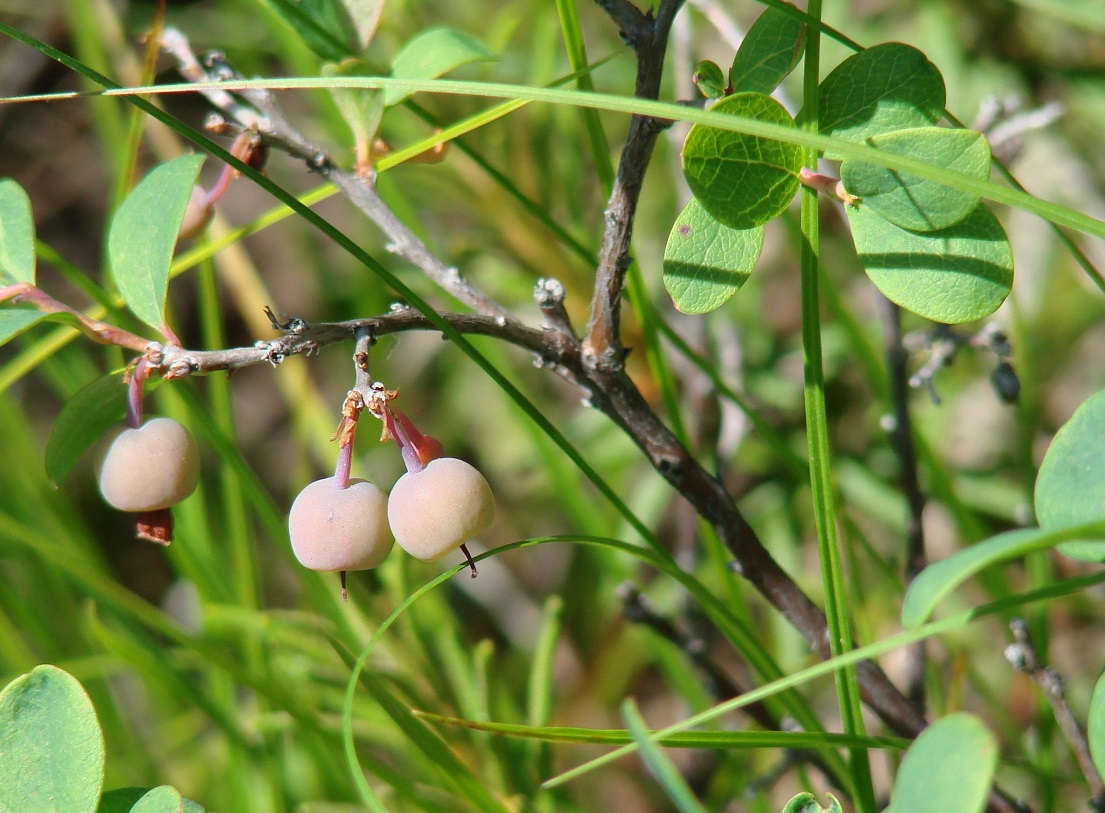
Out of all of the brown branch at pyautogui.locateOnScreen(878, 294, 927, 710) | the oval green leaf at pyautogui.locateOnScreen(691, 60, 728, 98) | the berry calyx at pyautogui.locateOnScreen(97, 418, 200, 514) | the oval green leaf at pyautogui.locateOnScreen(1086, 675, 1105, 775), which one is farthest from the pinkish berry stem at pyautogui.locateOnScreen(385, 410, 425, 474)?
the brown branch at pyautogui.locateOnScreen(878, 294, 927, 710)

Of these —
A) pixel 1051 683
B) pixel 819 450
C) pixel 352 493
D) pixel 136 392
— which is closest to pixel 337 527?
pixel 352 493

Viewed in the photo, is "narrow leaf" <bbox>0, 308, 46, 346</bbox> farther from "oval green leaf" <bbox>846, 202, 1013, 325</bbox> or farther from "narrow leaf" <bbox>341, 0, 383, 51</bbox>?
"oval green leaf" <bbox>846, 202, 1013, 325</bbox>

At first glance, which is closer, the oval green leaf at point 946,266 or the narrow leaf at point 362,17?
the oval green leaf at point 946,266

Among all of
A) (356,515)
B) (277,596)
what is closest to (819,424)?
(356,515)

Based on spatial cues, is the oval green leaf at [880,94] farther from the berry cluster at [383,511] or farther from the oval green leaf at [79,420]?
the oval green leaf at [79,420]

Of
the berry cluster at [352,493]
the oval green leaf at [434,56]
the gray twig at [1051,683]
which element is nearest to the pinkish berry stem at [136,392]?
the berry cluster at [352,493]

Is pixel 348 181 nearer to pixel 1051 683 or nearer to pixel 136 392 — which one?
pixel 136 392

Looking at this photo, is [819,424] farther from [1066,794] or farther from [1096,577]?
[1066,794]
